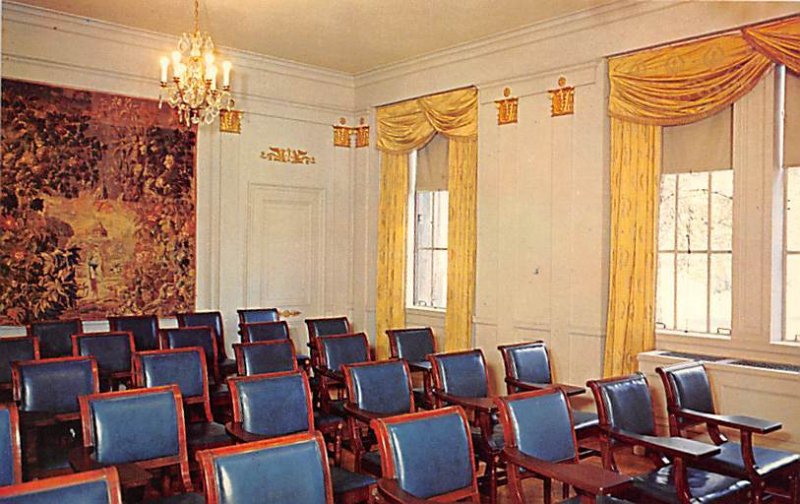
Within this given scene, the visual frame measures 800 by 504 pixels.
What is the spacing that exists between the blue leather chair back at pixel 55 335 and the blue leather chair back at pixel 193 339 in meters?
0.83

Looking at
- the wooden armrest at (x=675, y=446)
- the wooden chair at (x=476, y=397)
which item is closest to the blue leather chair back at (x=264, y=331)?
the wooden chair at (x=476, y=397)

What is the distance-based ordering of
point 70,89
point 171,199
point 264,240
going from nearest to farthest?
point 70,89 → point 171,199 → point 264,240

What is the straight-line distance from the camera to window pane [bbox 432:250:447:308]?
7652 millimetres

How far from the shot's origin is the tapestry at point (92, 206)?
616 centimetres

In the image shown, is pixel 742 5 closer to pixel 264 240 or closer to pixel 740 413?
pixel 740 413

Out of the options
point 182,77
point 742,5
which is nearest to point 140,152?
point 182,77

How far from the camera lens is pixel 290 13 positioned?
6.10m

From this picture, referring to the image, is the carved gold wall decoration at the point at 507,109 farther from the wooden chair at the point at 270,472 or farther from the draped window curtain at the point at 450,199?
the wooden chair at the point at 270,472

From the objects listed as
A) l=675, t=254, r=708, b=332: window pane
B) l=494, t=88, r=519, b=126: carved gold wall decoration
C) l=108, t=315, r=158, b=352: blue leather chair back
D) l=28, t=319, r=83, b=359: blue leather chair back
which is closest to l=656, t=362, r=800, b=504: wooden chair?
l=675, t=254, r=708, b=332: window pane

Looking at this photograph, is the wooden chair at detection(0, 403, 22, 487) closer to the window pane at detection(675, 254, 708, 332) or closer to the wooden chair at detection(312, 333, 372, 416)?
the wooden chair at detection(312, 333, 372, 416)

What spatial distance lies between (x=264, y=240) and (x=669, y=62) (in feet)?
14.2

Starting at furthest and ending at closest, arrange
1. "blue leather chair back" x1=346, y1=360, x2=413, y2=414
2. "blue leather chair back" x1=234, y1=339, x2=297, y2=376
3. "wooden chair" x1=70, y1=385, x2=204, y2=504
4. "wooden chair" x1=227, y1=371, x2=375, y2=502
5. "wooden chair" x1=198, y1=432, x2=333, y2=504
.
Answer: "blue leather chair back" x1=234, y1=339, x2=297, y2=376 < "blue leather chair back" x1=346, y1=360, x2=413, y2=414 < "wooden chair" x1=227, y1=371, x2=375, y2=502 < "wooden chair" x1=70, y1=385, x2=204, y2=504 < "wooden chair" x1=198, y1=432, x2=333, y2=504

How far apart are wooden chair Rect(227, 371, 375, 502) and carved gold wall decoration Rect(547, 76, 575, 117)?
11.7ft

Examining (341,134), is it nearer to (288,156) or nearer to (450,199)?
(288,156)
